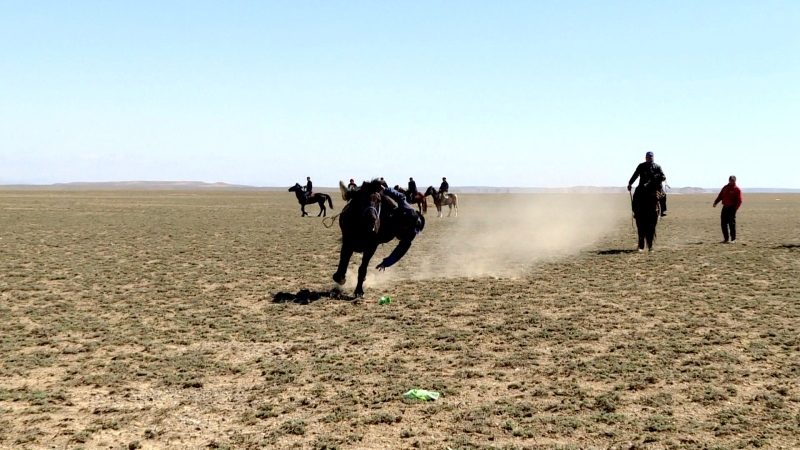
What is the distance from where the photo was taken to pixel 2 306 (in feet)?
33.2

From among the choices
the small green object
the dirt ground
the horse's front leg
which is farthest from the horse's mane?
the small green object

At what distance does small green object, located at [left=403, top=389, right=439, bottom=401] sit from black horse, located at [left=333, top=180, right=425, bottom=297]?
4792mm

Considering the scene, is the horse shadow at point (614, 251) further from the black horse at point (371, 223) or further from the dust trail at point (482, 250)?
the black horse at point (371, 223)

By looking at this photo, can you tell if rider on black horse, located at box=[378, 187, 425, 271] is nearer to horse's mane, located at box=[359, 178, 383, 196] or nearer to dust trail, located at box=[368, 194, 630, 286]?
horse's mane, located at box=[359, 178, 383, 196]

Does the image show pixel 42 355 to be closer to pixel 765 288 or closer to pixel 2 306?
pixel 2 306

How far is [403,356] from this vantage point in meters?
7.46

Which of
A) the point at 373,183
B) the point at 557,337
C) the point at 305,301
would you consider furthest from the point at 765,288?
the point at 305,301

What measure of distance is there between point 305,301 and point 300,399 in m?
4.79

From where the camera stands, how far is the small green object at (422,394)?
5984 mm

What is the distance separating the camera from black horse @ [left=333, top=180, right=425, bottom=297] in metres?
10.6

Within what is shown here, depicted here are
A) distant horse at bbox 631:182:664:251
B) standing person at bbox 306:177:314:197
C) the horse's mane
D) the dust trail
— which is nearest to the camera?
the horse's mane

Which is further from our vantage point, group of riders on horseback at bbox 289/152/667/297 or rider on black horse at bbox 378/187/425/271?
rider on black horse at bbox 378/187/425/271

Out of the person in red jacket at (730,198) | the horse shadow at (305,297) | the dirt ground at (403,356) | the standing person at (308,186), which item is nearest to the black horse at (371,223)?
the horse shadow at (305,297)

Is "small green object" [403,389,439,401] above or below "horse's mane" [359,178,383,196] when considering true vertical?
below
